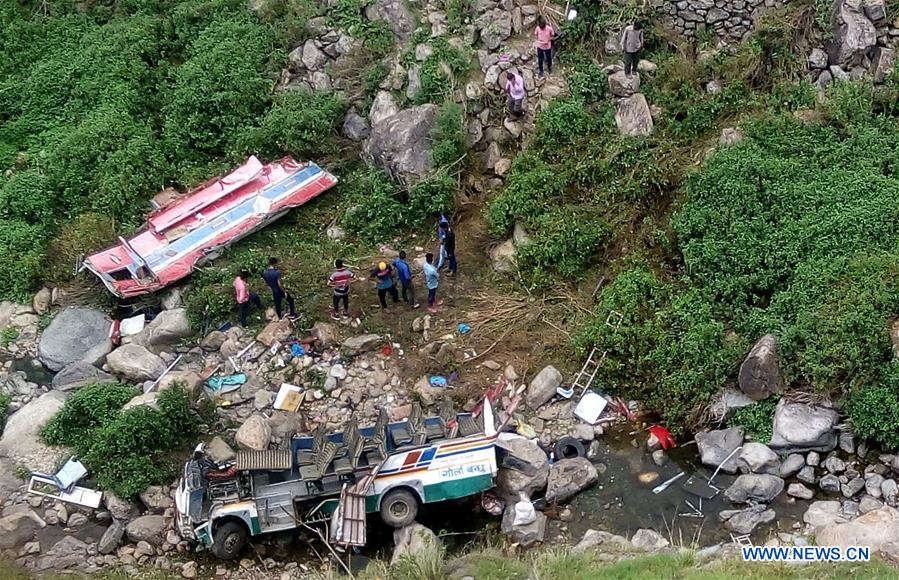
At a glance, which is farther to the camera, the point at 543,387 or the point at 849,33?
the point at 849,33

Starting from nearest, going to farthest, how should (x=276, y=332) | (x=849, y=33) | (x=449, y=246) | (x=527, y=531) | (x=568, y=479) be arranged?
(x=527, y=531)
(x=568, y=479)
(x=276, y=332)
(x=449, y=246)
(x=849, y=33)

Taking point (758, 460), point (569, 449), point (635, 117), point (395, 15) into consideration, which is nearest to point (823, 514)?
point (758, 460)

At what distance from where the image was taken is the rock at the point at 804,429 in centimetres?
1102

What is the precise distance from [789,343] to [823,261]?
4.97 feet

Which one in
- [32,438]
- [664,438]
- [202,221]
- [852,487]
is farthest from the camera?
[202,221]

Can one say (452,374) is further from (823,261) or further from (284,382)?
(823,261)

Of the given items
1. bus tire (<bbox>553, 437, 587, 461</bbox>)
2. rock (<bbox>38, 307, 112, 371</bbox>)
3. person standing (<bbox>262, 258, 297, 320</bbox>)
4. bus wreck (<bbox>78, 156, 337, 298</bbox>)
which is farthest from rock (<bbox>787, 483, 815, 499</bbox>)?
rock (<bbox>38, 307, 112, 371</bbox>)

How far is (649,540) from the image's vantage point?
10.1m

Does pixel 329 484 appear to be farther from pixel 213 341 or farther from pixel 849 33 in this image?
pixel 849 33

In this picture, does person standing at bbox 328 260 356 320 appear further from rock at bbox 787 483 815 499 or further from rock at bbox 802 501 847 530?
rock at bbox 802 501 847 530

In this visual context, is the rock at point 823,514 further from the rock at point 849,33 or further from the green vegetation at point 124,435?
the rock at point 849,33

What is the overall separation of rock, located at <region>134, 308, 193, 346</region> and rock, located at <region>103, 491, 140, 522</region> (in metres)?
3.06

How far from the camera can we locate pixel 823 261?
39.5 feet

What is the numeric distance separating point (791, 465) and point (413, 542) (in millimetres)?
4992
